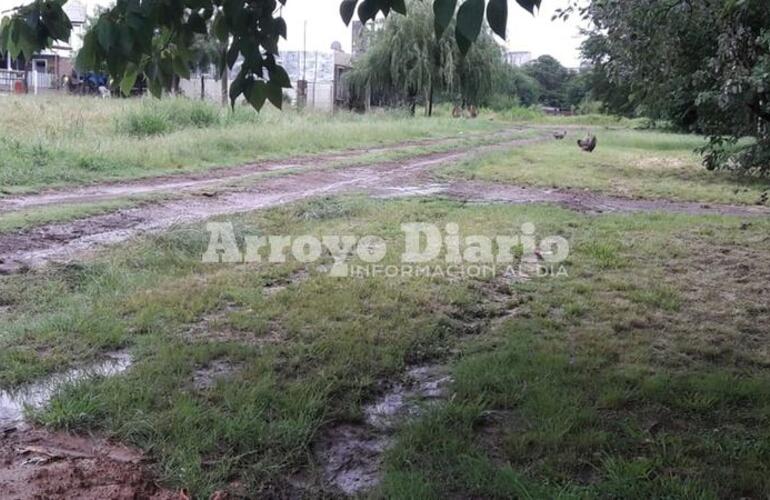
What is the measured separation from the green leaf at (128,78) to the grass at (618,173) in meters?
8.96

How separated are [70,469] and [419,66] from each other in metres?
27.8

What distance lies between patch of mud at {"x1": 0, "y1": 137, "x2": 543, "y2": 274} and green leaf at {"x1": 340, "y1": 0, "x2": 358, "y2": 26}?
4310 millimetres

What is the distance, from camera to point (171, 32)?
2943 mm

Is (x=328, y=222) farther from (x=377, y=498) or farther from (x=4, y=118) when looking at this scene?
(x=4, y=118)

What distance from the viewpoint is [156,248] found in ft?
20.7

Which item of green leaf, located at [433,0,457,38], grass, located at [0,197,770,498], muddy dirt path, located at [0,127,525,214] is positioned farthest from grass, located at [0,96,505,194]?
green leaf, located at [433,0,457,38]

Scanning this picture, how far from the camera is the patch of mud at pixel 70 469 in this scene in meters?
2.56

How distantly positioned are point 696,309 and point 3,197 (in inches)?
316

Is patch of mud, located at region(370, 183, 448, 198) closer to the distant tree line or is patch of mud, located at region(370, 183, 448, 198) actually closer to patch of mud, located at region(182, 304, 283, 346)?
patch of mud, located at region(182, 304, 283, 346)

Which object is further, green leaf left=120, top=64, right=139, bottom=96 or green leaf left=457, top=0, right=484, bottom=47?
green leaf left=120, top=64, right=139, bottom=96

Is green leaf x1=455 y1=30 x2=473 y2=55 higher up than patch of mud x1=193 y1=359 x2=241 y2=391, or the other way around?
green leaf x1=455 y1=30 x2=473 y2=55

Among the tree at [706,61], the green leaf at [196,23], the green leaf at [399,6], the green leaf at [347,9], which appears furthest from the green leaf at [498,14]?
the tree at [706,61]

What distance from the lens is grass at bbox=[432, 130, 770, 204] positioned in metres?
11.7

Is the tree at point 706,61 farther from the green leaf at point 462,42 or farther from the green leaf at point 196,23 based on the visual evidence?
the green leaf at point 462,42
